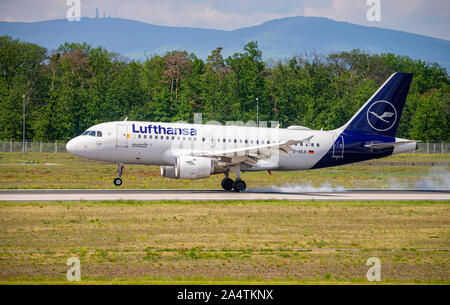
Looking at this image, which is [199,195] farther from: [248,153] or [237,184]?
[248,153]

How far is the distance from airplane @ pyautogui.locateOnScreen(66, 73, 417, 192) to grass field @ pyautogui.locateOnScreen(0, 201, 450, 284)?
6628mm

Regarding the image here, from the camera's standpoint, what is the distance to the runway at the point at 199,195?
32.9m

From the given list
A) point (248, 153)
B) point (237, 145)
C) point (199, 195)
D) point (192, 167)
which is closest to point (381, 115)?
point (237, 145)

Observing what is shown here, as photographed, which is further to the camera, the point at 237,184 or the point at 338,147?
the point at 338,147

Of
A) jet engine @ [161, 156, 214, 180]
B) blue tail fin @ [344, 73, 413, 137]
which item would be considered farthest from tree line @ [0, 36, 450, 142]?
jet engine @ [161, 156, 214, 180]

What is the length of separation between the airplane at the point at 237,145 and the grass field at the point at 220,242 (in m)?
6.63

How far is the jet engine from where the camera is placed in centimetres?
3519

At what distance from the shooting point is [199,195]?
35.2 m

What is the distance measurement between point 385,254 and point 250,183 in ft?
83.2

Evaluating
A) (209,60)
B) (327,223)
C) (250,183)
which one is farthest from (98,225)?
(209,60)

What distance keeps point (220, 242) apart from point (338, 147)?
22037mm

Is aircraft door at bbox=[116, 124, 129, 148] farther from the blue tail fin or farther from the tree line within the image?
the tree line

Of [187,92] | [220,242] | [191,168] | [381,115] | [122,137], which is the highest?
[187,92]

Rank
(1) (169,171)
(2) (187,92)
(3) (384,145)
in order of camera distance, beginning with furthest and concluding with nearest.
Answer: (2) (187,92)
(3) (384,145)
(1) (169,171)
